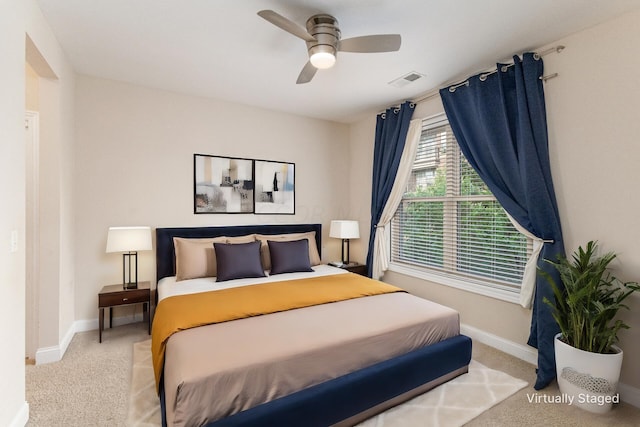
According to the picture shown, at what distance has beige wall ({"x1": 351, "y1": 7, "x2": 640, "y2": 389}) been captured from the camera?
2137 mm

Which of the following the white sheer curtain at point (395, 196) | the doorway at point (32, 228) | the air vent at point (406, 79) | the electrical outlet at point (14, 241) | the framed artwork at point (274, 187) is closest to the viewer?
the electrical outlet at point (14, 241)

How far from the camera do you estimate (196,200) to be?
3760mm

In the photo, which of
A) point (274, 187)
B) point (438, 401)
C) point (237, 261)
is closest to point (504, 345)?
point (438, 401)

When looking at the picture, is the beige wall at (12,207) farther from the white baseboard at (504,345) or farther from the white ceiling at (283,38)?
the white baseboard at (504,345)

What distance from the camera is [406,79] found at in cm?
321

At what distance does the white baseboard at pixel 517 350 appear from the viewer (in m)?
2.14

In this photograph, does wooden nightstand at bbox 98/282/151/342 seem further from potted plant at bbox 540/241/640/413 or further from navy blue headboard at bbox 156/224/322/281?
potted plant at bbox 540/241/640/413

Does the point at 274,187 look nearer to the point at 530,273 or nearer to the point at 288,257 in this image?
the point at 288,257

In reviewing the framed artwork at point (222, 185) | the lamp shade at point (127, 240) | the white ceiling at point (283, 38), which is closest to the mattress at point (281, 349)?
the lamp shade at point (127, 240)

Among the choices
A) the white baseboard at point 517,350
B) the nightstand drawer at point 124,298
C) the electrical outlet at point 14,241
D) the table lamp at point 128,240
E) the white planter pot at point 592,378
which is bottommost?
the white baseboard at point 517,350

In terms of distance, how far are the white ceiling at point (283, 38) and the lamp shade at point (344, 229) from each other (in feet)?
5.69

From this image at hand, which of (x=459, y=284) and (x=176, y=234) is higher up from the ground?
(x=176, y=234)

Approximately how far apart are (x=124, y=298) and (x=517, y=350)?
12.5 ft

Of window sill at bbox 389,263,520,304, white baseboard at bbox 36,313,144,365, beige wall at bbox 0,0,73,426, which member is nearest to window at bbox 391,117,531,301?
window sill at bbox 389,263,520,304
